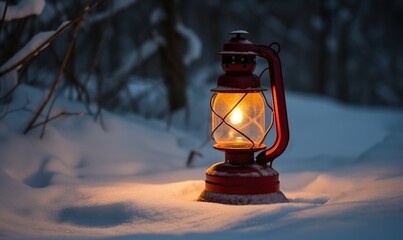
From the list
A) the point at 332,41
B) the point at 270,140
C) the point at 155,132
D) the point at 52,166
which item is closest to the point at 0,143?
the point at 52,166

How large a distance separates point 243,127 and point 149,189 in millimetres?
634

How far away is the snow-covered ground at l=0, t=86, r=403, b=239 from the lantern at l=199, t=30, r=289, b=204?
0.24 m

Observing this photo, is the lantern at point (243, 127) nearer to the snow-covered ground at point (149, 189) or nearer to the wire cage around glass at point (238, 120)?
the wire cage around glass at point (238, 120)

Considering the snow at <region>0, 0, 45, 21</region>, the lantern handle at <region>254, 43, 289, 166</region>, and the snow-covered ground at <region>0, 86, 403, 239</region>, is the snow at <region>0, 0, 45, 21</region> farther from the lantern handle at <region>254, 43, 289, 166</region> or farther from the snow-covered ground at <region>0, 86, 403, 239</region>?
the lantern handle at <region>254, 43, 289, 166</region>

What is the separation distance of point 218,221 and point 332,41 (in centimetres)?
1931

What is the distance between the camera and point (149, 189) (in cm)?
362

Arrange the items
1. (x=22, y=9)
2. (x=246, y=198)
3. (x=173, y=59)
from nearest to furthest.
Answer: (x=246, y=198), (x=22, y=9), (x=173, y=59)

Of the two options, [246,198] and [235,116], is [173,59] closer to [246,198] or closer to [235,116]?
[235,116]

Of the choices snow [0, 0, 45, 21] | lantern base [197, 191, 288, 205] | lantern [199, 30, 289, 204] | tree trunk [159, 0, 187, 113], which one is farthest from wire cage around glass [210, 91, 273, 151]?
tree trunk [159, 0, 187, 113]

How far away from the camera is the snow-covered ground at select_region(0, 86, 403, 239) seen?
108 inches

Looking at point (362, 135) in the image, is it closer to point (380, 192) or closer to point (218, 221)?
point (380, 192)

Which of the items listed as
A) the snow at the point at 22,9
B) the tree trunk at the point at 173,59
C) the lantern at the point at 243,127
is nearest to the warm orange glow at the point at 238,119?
the lantern at the point at 243,127

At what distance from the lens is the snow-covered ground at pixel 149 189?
273 cm

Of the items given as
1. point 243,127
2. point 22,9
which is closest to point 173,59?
point 22,9
